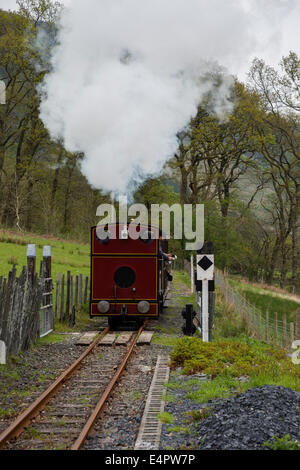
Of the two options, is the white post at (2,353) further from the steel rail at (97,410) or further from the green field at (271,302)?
the green field at (271,302)

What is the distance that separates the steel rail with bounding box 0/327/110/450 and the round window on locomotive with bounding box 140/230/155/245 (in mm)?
5153

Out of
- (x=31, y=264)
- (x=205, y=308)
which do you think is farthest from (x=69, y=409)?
(x=31, y=264)

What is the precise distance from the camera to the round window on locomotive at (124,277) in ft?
51.6

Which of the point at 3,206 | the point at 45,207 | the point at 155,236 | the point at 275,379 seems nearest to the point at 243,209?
the point at 45,207

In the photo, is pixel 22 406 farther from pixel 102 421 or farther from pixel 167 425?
pixel 167 425

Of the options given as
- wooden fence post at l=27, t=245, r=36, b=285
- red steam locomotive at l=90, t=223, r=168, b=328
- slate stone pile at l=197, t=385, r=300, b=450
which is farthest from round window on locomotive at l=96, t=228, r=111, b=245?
slate stone pile at l=197, t=385, r=300, b=450

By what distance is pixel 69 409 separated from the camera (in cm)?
789

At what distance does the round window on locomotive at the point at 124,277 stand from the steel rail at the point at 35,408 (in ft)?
15.4

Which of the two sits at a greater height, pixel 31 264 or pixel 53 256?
pixel 53 256

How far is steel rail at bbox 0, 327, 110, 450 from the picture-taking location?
21.3 feet

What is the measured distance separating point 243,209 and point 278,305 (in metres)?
19.0

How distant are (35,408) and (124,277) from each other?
323 inches

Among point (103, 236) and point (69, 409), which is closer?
point (69, 409)

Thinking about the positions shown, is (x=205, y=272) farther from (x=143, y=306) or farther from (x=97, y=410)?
(x=97, y=410)
